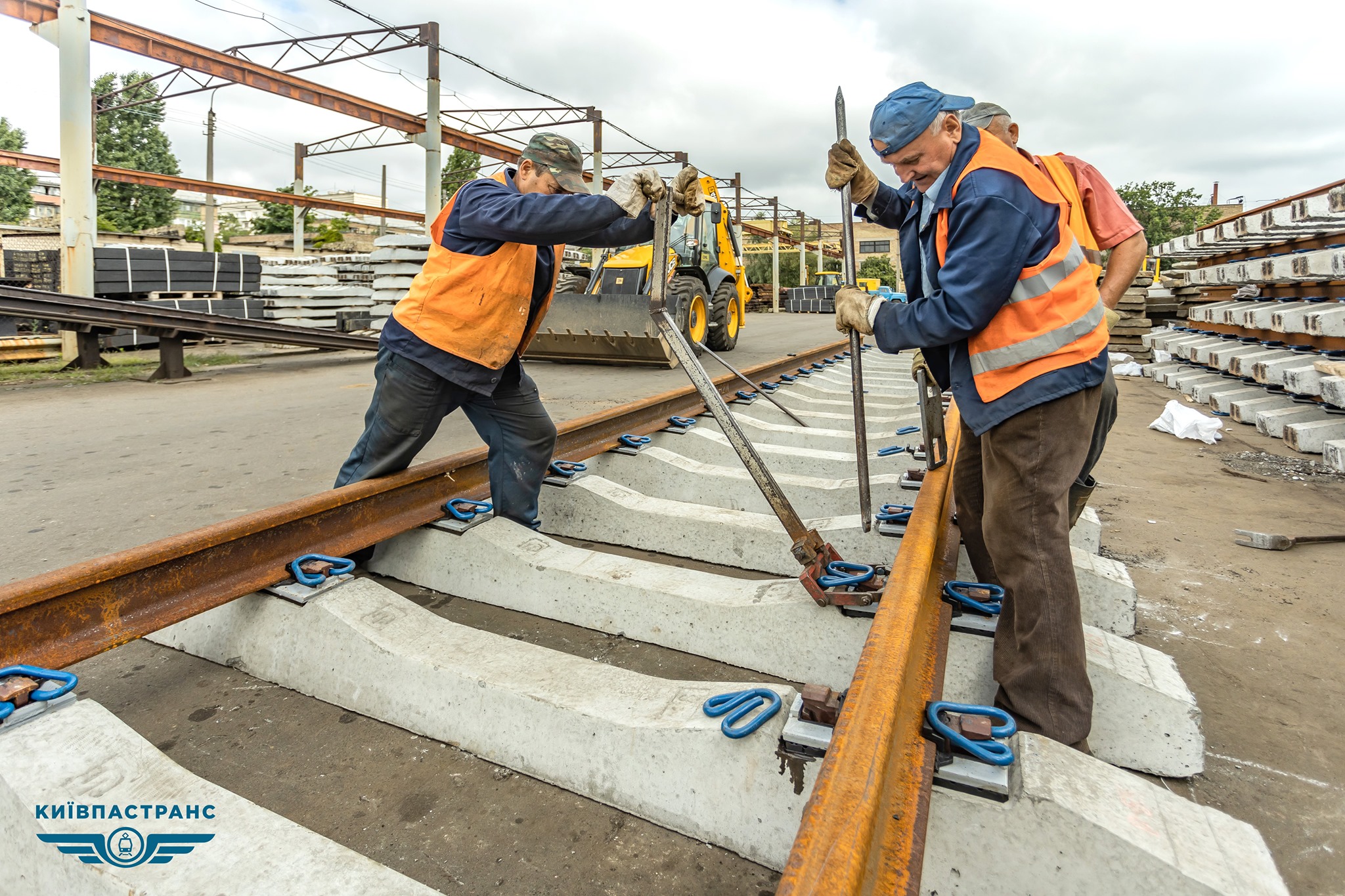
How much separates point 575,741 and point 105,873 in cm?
87

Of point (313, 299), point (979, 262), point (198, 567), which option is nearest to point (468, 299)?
point (198, 567)

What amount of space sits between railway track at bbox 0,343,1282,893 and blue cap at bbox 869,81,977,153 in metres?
1.18

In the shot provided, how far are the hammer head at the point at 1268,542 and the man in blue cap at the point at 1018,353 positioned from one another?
2.22 m

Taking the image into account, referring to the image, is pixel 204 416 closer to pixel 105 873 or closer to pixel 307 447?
pixel 307 447

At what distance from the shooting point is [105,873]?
129 centimetres

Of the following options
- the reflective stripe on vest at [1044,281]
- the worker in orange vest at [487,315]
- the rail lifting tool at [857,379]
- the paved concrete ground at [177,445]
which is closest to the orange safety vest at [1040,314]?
the reflective stripe on vest at [1044,281]

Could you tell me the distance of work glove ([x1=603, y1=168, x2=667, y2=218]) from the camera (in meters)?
2.74

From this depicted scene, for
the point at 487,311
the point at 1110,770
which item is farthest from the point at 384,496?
the point at 1110,770

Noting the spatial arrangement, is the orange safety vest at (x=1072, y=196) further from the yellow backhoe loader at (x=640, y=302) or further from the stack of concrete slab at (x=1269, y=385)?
the yellow backhoe loader at (x=640, y=302)

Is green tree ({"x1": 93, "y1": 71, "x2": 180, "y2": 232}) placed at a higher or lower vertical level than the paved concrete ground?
higher

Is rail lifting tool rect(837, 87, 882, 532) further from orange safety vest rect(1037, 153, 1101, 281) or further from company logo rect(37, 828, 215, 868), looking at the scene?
company logo rect(37, 828, 215, 868)

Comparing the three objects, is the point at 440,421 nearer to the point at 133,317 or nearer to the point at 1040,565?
the point at 1040,565

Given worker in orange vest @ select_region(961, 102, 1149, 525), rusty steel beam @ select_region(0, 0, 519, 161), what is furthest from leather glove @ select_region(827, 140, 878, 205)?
rusty steel beam @ select_region(0, 0, 519, 161)

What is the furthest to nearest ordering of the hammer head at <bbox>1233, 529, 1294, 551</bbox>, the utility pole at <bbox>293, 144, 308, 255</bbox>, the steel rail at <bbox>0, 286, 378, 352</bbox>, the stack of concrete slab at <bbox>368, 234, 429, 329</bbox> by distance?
the utility pole at <bbox>293, 144, 308, 255</bbox> < the stack of concrete slab at <bbox>368, 234, 429, 329</bbox> < the steel rail at <bbox>0, 286, 378, 352</bbox> < the hammer head at <bbox>1233, 529, 1294, 551</bbox>
